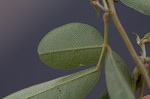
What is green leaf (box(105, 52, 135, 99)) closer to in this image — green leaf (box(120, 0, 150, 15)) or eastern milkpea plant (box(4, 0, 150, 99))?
eastern milkpea plant (box(4, 0, 150, 99))

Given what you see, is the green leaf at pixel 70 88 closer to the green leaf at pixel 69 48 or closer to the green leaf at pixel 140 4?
the green leaf at pixel 69 48

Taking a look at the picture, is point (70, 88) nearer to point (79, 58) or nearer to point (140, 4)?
point (79, 58)

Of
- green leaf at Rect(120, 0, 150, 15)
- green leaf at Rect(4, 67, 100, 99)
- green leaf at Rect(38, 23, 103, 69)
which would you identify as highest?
green leaf at Rect(120, 0, 150, 15)

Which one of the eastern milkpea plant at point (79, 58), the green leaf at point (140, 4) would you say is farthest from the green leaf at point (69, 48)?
the green leaf at point (140, 4)

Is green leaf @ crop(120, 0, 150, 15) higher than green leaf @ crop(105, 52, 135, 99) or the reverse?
higher

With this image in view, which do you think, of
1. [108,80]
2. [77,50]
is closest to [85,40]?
[77,50]

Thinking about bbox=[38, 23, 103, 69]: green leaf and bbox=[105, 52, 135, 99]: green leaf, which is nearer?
bbox=[105, 52, 135, 99]: green leaf

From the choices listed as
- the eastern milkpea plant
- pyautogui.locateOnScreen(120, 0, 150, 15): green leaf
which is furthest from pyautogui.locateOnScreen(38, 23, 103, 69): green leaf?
pyautogui.locateOnScreen(120, 0, 150, 15): green leaf
